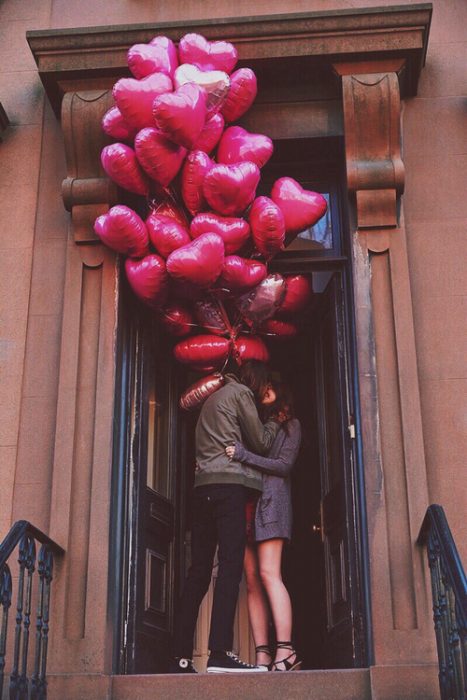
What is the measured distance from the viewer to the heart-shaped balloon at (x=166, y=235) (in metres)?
5.82

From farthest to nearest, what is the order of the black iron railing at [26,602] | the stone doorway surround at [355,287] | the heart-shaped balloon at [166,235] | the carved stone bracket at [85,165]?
the carved stone bracket at [85,165], the heart-shaped balloon at [166,235], the stone doorway surround at [355,287], the black iron railing at [26,602]

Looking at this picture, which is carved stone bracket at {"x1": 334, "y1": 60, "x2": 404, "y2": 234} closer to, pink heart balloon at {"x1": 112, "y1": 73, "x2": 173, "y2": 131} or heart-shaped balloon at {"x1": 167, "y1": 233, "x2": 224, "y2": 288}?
heart-shaped balloon at {"x1": 167, "y1": 233, "x2": 224, "y2": 288}

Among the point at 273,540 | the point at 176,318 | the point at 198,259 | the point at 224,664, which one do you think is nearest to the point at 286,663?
the point at 224,664

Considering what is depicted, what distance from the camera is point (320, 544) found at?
772 cm

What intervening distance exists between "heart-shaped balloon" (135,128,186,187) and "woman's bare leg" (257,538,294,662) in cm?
247

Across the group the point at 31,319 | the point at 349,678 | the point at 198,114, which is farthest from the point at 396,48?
the point at 349,678

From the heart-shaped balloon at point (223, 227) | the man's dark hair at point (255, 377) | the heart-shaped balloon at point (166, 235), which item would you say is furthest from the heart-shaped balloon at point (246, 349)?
the heart-shaped balloon at point (166, 235)

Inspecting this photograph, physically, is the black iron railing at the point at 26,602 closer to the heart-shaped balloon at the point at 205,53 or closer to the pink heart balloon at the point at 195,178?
the pink heart balloon at the point at 195,178

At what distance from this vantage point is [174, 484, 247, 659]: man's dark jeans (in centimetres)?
573

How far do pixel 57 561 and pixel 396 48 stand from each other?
12.6ft

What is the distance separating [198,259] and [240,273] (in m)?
0.44

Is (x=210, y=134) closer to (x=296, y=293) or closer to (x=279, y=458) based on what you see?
(x=296, y=293)

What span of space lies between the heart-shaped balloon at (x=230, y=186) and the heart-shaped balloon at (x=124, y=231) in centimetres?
45

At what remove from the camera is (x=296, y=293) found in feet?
22.0
